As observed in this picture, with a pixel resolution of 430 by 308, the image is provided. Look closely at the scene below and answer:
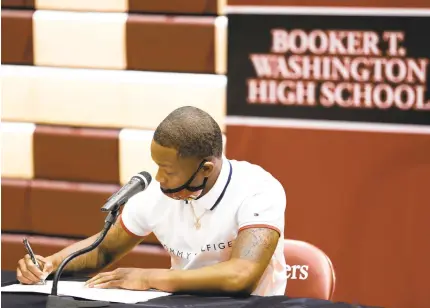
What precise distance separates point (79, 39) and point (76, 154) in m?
0.47

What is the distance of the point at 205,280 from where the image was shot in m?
1.88

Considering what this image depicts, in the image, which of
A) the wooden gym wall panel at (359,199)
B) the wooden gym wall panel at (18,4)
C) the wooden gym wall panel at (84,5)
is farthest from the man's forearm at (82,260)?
the wooden gym wall panel at (18,4)

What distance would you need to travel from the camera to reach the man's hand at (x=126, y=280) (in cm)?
188

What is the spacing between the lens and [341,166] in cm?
311

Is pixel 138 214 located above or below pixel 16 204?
above

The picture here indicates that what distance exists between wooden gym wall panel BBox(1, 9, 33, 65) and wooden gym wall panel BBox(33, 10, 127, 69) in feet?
0.09

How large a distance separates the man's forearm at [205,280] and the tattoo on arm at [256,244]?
0.06 meters

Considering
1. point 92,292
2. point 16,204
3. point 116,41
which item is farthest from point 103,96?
point 92,292

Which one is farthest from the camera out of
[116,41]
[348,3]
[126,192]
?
[116,41]

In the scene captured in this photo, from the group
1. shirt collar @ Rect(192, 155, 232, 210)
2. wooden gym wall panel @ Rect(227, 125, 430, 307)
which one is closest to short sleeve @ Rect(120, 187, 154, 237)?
shirt collar @ Rect(192, 155, 232, 210)

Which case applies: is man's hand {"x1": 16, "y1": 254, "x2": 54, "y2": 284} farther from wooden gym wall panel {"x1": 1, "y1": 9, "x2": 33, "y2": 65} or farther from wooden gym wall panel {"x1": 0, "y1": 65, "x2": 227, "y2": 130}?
wooden gym wall panel {"x1": 1, "y1": 9, "x2": 33, "y2": 65}

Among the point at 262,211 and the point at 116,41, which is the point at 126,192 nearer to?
the point at 262,211

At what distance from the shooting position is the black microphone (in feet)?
5.54

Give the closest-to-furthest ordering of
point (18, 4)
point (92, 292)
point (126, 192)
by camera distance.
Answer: point (126, 192) < point (92, 292) < point (18, 4)
